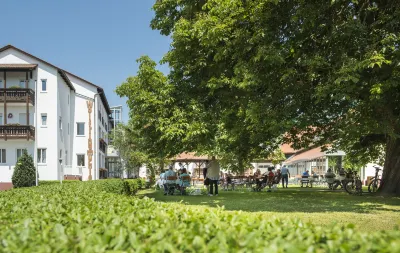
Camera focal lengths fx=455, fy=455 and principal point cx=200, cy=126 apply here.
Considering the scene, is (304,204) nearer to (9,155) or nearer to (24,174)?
(24,174)

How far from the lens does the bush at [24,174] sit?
3064 centimetres

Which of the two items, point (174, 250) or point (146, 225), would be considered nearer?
point (174, 250)

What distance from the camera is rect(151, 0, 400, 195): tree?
13.2 meters

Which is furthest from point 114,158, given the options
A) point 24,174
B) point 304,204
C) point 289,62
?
point 289,62

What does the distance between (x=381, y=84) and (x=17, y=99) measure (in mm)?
30767

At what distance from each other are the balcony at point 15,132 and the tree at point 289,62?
21738 mm

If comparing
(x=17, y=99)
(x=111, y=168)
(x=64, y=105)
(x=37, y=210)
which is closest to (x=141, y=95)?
(x=37, y=210)

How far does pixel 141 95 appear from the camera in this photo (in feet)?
59.3

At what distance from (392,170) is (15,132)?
27.9m

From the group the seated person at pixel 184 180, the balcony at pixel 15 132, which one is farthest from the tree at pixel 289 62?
the balcony at pixel 15 132

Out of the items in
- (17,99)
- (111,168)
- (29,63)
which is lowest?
(111,168)

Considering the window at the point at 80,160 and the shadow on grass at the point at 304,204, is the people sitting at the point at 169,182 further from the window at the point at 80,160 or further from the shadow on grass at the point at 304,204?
the window at the point at 80,160

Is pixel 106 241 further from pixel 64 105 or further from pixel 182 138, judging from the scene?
pixel 64 105

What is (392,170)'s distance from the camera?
805 inches
